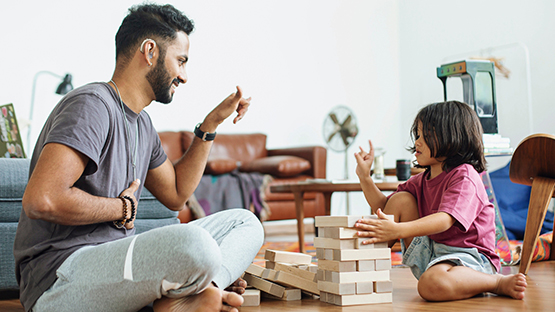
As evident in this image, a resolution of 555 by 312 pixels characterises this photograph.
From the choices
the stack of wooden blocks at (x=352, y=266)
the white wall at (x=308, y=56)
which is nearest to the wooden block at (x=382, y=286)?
the stack of wooden blocks at (x=352, y=266)

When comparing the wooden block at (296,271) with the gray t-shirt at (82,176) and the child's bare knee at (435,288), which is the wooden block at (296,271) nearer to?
the child's bare knee at (435,288)

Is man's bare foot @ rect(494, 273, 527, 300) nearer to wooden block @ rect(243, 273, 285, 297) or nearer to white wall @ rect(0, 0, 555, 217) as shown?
wooden block @ rect(243, 273, 285, 297)

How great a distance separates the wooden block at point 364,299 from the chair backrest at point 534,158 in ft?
2.98

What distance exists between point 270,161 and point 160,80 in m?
3.00

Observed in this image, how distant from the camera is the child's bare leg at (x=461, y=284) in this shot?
4.84ft

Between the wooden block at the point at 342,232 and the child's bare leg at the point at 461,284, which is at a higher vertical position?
the wooden block at the point at 342,232

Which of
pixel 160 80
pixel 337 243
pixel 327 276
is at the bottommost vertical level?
pixel 327 276

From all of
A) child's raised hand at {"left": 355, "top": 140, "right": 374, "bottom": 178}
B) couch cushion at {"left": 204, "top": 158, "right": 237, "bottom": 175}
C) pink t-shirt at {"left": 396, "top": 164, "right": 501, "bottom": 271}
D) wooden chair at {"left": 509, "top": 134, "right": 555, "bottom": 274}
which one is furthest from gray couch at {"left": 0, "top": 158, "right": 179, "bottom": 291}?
couch cushion at {"left": 204, "top": 158, "right": 237, "bottom": 175}

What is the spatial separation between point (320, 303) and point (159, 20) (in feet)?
2.97

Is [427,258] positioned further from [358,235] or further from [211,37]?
[211,37]

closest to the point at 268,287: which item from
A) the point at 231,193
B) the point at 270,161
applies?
the point at 231,193

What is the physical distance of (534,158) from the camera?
6.55 ft

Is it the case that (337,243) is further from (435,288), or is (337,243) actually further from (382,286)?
(435,288)

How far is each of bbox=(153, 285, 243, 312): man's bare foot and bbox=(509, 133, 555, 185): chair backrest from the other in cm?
133
